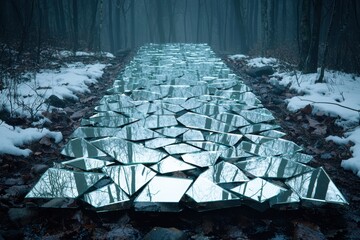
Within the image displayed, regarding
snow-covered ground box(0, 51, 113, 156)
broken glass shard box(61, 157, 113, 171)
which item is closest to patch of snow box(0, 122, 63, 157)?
snow-covered ground box(0, 51, 113, 156)

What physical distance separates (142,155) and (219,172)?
80cm

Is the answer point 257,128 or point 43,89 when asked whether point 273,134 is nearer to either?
point 257,128

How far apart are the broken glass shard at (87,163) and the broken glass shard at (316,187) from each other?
1672 millimetres

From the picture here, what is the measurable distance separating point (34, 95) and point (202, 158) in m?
3.30

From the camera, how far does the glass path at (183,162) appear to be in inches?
89.2

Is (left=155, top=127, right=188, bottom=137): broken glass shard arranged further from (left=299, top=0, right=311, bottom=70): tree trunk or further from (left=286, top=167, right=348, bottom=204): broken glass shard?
(left=299, top=0, right=311, bottom=70): tree trunk

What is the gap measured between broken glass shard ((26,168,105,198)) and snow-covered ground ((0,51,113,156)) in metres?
0.77

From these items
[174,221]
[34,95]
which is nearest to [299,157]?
[174,221]

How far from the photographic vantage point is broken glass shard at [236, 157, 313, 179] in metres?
2.60

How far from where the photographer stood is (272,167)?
270 centimetres

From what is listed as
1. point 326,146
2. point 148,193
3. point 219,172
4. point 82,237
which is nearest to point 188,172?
point 219,172

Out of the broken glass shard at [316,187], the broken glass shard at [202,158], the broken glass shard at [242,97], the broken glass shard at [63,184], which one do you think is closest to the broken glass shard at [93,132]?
the broken glass shard at [63,184]

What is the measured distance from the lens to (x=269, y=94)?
562 centimetres

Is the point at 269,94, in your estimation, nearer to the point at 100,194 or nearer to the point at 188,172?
the point at 188,172
